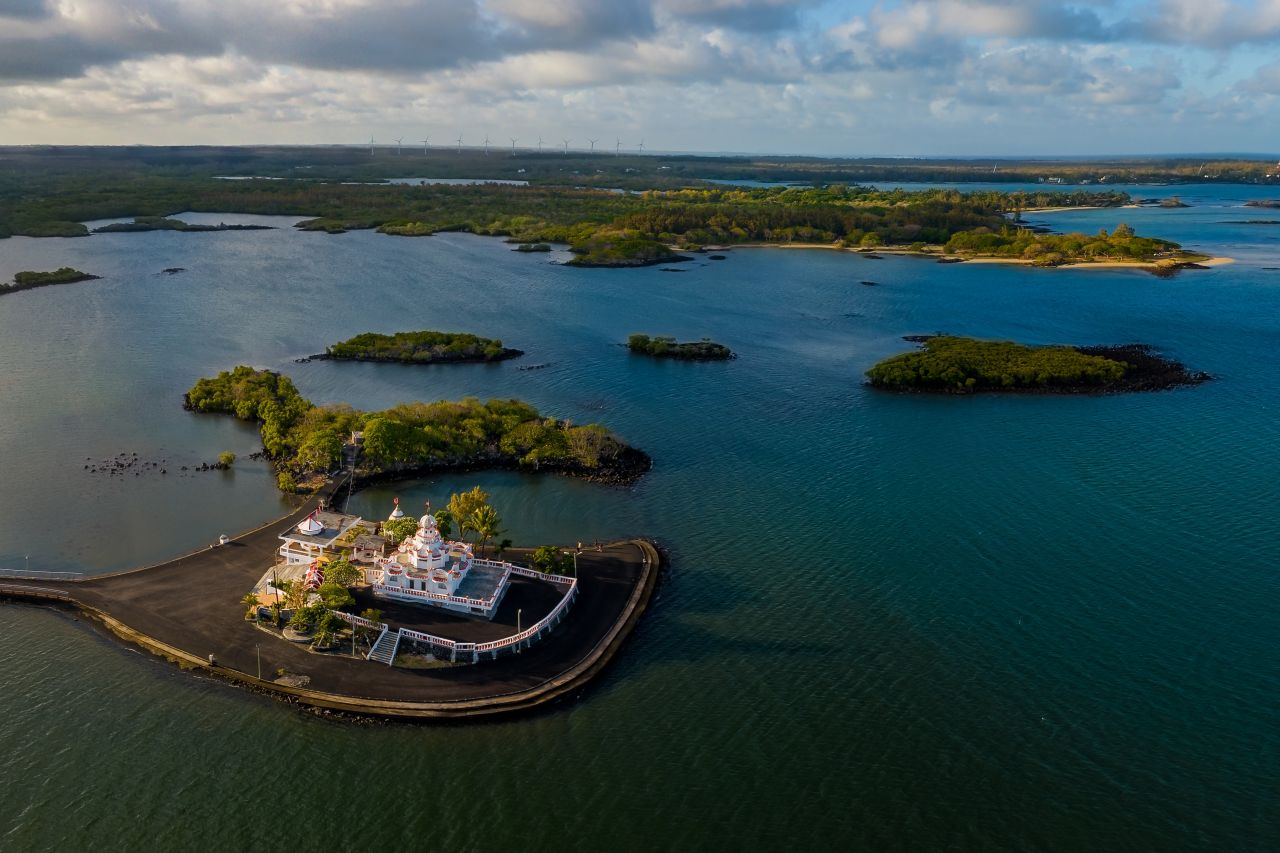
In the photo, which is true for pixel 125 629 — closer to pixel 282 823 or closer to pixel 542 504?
pixel 282 823

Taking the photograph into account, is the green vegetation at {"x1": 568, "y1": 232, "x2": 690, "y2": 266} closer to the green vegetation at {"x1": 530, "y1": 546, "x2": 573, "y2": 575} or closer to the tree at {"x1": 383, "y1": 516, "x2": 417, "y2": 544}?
the green vegetation at {"x1": 530, "y1": 546, "x2": 573, "y2": 575}

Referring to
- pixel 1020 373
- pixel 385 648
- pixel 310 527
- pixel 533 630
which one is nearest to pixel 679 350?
pixel 1020 373

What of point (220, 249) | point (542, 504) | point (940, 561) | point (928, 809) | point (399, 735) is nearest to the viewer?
point (928, 809)

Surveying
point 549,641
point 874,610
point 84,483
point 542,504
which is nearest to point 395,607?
point 549,641

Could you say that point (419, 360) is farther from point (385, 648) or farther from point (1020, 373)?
Answer: point (1020, 373)

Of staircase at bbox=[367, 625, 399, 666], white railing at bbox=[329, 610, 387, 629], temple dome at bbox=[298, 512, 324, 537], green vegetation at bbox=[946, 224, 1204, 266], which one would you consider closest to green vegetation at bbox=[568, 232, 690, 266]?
green vegetation at bbox=[946, 224, 1204, 266]

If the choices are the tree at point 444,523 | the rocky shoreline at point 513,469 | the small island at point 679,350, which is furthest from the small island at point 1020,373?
the tree at point 444,523
